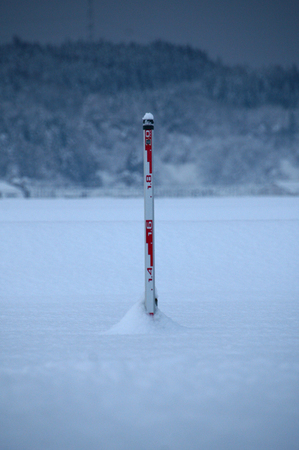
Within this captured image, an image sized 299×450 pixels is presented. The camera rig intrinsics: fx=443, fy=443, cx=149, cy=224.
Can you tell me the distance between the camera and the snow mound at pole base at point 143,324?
529cm

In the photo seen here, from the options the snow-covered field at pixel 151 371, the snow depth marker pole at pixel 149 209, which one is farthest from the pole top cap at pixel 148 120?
the snow-covered field at pixel 151 371

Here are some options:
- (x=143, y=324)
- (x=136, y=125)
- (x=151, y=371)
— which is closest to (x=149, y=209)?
(x=143, y=324)

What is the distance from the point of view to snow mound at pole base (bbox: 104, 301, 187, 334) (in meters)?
5.29

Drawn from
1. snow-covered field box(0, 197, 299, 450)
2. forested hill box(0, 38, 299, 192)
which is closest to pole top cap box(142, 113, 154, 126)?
snow-covered field box(0, 197, 299, 450)

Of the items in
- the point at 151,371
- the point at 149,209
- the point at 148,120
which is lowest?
the point at 151,371

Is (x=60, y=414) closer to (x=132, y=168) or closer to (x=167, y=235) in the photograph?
(x=167, y=235)

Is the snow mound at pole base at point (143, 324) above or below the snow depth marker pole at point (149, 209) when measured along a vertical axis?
below

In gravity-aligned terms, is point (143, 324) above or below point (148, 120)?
below

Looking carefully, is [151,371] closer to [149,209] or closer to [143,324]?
[143,324]

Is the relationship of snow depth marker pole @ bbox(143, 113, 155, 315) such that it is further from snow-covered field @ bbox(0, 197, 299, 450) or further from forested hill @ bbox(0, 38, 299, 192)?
forested hill @ bbox(0, 38, 299, 192)

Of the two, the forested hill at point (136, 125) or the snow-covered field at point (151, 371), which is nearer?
the snow-covered field at point (151, 371)

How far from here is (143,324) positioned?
537 centimetres

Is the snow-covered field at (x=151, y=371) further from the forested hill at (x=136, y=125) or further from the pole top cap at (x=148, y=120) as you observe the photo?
the forested hill at (x=136, y=125)

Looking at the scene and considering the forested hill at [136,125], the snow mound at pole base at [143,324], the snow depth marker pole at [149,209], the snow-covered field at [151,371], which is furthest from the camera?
the forested hill at [136,125]
